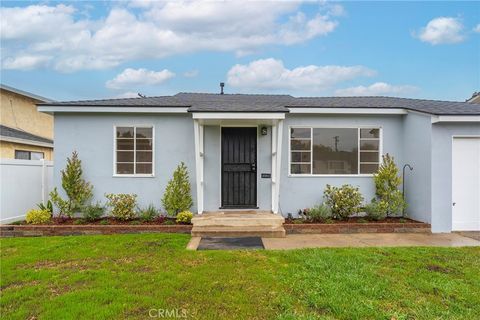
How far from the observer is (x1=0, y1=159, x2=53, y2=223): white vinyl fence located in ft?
25.8

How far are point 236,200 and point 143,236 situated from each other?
2755mm

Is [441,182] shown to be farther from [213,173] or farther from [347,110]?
[213,173]

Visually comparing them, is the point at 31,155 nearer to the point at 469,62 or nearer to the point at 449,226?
the point at 449,226

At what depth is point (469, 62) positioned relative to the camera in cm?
1426

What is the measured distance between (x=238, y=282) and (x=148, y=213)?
14.1ft

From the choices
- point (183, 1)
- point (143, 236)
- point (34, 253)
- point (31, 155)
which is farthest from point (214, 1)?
point (31, 155)

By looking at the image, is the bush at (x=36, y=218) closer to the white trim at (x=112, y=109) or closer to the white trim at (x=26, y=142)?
the white trim at (x=112, y=109)

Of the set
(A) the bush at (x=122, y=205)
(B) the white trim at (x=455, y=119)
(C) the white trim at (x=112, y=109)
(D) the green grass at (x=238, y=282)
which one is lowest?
(D) the green grass at (x=238, y=282)

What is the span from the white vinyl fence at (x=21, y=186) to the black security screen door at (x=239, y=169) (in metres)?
5.47

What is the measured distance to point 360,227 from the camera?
24.3ft

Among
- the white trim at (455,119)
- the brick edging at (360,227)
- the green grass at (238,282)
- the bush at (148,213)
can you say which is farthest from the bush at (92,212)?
the white trim at (455,119)

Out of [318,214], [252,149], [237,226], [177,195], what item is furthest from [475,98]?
[177,195]

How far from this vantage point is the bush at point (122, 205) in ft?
25.3

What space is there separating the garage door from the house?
25mm
